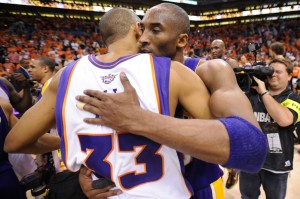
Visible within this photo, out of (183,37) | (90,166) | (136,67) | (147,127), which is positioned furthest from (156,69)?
(183,37)

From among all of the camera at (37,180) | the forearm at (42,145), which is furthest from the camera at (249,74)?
the camera at (37,180)

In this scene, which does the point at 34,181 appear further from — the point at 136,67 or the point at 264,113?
the point at 264,113

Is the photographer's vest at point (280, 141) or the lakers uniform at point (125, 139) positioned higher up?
the lakers uniform at point (125, 139)

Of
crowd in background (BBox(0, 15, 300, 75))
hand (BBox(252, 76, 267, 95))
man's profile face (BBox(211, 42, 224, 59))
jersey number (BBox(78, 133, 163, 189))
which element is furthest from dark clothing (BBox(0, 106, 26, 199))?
crowd in background (BBox(0, 15, 300, 75))

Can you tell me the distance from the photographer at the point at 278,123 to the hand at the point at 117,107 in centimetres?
153

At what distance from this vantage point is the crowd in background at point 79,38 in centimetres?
1184

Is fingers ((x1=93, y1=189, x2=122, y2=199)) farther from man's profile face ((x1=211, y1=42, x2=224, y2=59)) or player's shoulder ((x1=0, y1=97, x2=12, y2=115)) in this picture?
man's profile face ((x1=211, y1=42, x2=224, y2=59))

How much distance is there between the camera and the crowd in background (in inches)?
466

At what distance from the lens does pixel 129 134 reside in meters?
0.98

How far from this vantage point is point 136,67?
1.01 meters

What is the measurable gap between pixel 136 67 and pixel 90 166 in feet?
1.45

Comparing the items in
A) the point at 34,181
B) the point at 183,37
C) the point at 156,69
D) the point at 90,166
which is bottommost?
the point at 34,181

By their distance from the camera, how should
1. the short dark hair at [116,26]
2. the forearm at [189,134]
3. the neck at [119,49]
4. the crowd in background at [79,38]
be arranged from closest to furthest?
the forearm at [189,134]
the neck at [119,49]
the short dark hair at [116,26]
the crowd in background at [79,38]

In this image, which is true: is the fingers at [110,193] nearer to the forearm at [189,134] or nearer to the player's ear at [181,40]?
the forearm at [189,134]
